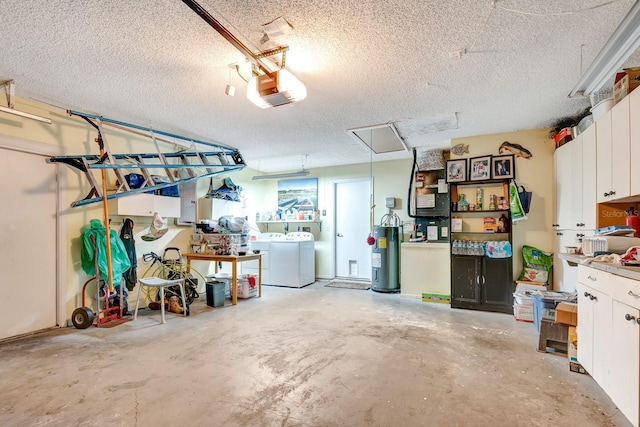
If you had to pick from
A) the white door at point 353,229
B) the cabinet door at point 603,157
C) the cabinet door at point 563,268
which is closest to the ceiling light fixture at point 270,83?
the cabinet door at point 603,157

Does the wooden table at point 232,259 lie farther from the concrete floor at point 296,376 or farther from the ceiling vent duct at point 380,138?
the ceiling vent duct at point 380,138

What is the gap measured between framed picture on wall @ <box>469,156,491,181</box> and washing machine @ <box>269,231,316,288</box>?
3.31m

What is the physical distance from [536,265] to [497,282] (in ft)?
1.79

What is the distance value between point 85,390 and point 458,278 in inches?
173

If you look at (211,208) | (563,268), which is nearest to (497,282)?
(563,268)

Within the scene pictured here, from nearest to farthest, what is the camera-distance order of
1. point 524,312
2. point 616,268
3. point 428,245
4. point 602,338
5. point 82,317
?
point 616,268 < point 602,338 < point 82,317 < point 524,312 < point 428,245

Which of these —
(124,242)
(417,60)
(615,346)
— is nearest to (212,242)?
(124,242)

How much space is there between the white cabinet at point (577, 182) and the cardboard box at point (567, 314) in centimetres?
80

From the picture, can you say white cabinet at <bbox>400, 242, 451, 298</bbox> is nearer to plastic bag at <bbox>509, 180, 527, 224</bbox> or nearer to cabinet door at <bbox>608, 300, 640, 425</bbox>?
plastic bag at <bbox>509, 180, 527, 224</bbox>

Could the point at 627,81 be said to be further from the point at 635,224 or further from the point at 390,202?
the point at 390,202

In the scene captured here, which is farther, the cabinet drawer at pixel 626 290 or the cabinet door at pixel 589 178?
the cabinet door at pixel 589 178

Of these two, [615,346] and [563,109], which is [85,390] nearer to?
[615,346]

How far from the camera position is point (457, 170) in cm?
464

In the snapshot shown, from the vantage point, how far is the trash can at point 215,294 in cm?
457
